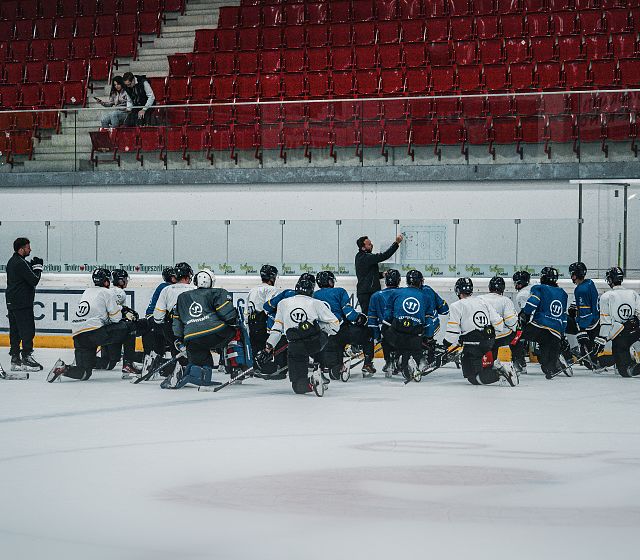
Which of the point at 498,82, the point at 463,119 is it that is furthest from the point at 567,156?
the point at 498,82

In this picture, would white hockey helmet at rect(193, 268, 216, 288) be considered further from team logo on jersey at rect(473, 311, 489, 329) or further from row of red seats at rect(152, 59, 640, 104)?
row of red seats at rect(152, 59, 640, 104)

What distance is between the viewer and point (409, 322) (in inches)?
449

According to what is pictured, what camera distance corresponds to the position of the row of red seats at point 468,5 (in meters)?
17.8

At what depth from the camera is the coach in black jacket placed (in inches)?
518

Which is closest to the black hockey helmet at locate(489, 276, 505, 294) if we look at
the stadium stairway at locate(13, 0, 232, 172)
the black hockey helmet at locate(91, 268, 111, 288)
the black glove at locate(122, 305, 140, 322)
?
the black glove at locate(122, 305, 140, 322)

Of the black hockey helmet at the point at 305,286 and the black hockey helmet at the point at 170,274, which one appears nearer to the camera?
the black hockey helmet at the point at 305,286

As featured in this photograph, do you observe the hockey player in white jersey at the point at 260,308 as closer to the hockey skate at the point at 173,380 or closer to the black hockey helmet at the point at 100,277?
the hockey skate at the point at 173,380

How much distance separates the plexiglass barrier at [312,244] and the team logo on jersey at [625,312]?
4.83ft

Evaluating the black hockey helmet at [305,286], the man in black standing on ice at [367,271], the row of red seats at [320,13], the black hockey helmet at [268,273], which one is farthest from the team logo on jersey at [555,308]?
the row of red seats at [320,13]

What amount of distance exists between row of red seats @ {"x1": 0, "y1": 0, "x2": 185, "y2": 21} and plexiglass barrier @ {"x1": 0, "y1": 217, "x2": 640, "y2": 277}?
→ 7.06 meters

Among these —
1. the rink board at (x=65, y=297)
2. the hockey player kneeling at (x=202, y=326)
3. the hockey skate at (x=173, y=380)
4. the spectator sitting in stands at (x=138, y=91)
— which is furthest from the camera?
the spectator sitting in stands at (x=138, y=91)

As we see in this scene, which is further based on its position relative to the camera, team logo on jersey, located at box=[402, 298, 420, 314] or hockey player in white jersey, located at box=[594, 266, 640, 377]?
hockey player in white jersey, located at box=[594, 266, 640, 377]

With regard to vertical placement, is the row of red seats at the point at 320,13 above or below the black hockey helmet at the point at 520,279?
above

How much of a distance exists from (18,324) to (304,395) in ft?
12.7
